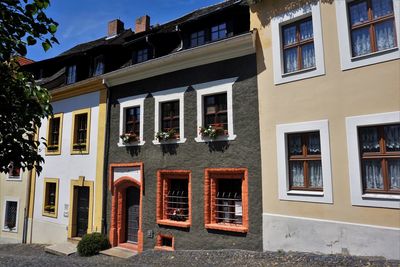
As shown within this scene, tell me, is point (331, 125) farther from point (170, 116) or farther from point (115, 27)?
point (115, 27)

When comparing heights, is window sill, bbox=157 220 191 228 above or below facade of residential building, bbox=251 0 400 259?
below

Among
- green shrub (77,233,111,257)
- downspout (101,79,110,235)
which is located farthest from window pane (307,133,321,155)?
green shrub (77,233,111,257)

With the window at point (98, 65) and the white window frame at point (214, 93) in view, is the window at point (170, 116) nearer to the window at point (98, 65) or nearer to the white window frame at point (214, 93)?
the white window frame at point (214, 93)

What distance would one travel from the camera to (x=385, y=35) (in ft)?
28.9

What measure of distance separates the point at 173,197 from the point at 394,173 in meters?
7.79

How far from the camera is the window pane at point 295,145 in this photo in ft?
33.6

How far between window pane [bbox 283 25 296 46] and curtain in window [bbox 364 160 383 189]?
14.1ft

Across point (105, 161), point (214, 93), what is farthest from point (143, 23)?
point (214, 93)

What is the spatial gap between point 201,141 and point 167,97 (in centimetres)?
256

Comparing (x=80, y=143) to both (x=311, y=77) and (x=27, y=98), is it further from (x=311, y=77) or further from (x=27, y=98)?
(x=27, y=98)

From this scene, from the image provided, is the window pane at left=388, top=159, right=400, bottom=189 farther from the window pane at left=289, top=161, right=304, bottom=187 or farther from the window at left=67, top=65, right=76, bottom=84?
the window at left=67, top=65, right=76, bottom=84

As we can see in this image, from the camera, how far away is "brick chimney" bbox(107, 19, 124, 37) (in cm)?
2127

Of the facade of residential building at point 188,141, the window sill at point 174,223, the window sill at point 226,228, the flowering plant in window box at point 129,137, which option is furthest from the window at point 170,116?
the window sill at point 226,228

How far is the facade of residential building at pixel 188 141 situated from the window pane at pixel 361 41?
3240mm
